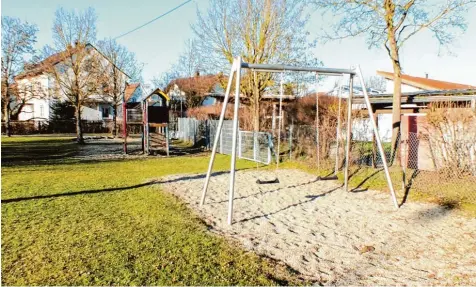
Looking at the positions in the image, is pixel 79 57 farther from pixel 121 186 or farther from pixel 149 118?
pixel 121 186

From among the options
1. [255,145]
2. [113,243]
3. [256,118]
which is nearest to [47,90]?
[256,118]

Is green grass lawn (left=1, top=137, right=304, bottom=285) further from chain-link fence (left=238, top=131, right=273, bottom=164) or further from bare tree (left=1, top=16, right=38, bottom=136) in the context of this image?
bare tree (left=1, top=16, right=38, bottom=136)

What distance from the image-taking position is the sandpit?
4.09 metres

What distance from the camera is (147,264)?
400 centimetres

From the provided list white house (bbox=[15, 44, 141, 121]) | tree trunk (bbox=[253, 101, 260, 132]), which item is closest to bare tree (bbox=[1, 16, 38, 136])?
white house (bbox=[15, 44, 141, 121])

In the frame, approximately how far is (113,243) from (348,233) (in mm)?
3478

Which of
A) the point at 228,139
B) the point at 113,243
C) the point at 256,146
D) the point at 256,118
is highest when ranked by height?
the point at 256,118

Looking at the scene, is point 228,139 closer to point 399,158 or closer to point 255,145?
point 255,145

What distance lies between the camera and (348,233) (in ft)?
18.0

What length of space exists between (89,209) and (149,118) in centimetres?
1096

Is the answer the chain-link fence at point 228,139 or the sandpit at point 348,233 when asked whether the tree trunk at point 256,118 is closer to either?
the chain-link fence at point 228,139

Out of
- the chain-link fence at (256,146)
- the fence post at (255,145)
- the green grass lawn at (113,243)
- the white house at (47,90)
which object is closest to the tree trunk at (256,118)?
the chain-link fence at (256,146)

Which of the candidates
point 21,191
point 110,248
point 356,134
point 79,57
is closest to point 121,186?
point 21,191

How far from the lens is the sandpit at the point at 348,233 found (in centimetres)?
409
